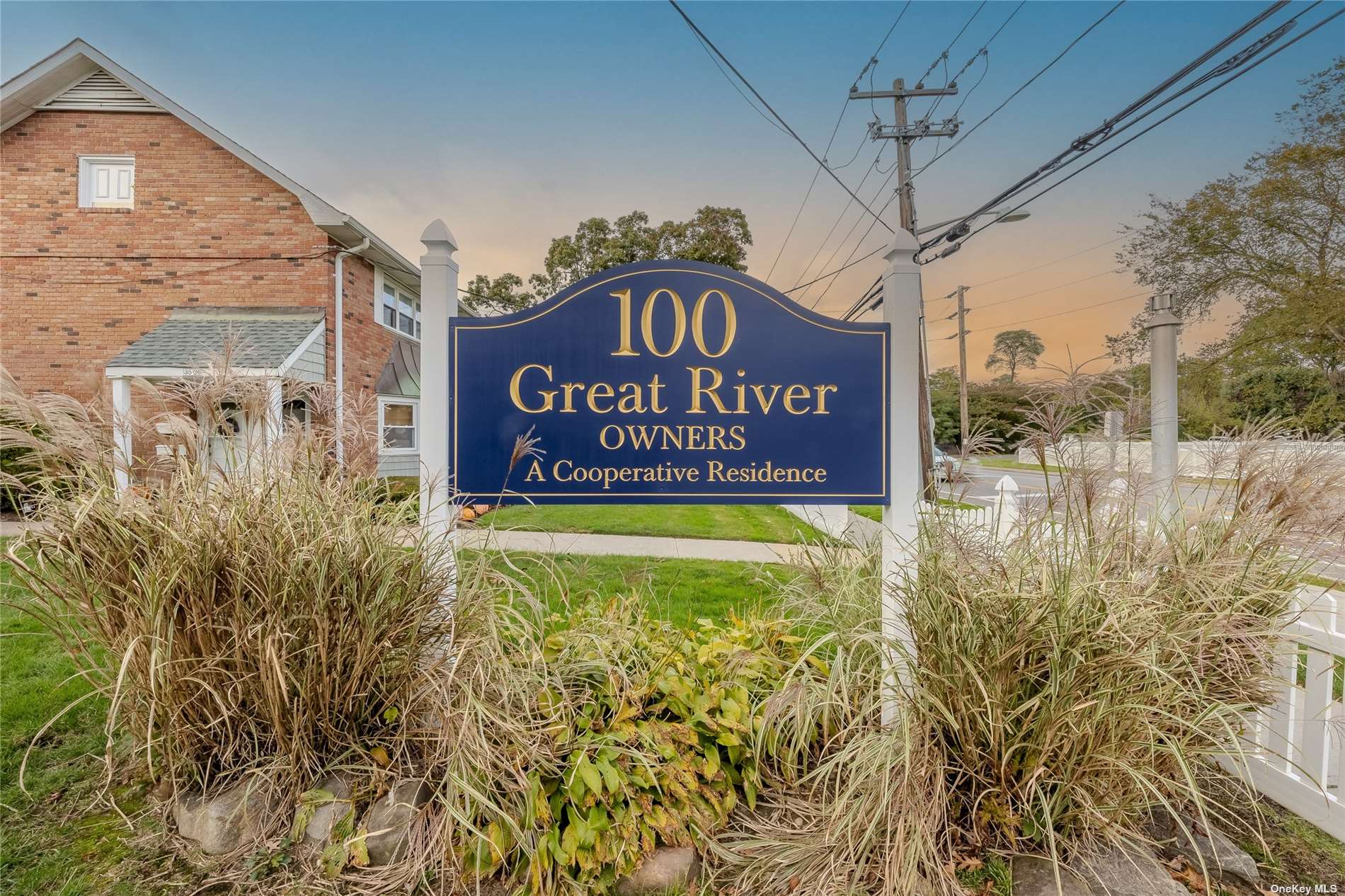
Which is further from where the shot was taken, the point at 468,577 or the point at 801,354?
the point at 801,354

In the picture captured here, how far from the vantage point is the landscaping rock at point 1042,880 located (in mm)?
1660

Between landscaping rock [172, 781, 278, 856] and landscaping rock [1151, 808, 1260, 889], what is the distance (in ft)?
9.86

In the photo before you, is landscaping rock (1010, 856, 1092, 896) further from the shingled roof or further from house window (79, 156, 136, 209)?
house window (79, 156, 136, 209)

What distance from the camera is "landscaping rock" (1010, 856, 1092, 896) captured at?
1660 millimetres

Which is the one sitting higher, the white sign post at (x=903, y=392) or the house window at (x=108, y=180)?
the house window at (x=108, y=180)

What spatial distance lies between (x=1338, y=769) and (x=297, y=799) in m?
3.77

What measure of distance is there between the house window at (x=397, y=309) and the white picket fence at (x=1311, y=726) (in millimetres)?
13450

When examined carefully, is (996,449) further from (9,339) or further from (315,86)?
(9,339)

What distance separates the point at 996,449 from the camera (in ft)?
6.98

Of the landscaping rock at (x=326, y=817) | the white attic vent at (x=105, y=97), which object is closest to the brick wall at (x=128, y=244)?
the white attic vent at (x=105, y=97)

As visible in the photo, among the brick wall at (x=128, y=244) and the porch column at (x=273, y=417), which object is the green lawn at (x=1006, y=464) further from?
the brick wall at (x=128, y=244)

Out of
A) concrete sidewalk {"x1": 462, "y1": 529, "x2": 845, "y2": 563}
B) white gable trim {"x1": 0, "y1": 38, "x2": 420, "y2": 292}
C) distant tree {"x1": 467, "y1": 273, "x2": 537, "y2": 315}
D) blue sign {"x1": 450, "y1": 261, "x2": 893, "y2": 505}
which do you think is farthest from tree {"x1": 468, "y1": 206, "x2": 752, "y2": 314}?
blue sign {"x1": 450, "y1": 261, "x2": 893, "y2": 505}

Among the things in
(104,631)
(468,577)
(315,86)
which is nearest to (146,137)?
(315,86)

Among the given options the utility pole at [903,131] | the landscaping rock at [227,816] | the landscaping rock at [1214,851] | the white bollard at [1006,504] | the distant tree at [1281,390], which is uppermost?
the utility pole at [903,131]
